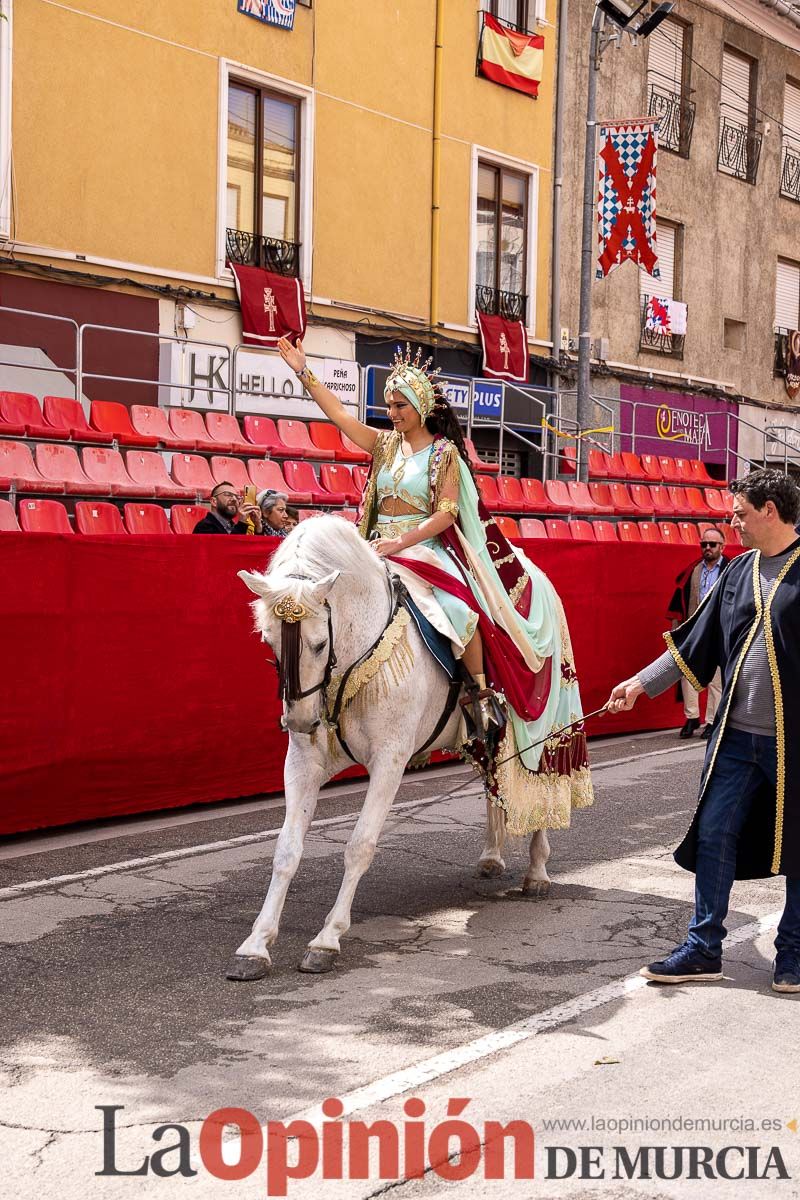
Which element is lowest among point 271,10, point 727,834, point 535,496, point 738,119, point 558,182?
point 727,834

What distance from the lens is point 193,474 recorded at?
14.3 metres

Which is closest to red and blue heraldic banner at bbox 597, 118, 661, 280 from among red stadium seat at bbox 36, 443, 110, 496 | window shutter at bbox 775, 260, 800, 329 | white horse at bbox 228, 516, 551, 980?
red stadium seat at bbox 36, 443, 110, 496

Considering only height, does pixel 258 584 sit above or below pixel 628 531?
below

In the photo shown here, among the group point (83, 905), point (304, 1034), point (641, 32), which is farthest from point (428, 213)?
point (304, 1034)

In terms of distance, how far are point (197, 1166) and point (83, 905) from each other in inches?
123

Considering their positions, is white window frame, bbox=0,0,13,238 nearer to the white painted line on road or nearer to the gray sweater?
the gray sweater

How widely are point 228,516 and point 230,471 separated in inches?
122

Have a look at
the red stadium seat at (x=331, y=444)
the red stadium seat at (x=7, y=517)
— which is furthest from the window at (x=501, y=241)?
the red stadium seat at (x=7, y=517)

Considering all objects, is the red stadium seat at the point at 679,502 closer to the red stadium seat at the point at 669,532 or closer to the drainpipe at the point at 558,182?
the red stadium seat at the point at 669,532

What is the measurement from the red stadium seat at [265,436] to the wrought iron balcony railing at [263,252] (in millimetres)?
3195

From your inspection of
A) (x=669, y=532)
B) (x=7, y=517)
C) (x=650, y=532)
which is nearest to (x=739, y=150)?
(x=669, y=532)

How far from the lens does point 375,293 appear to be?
2091cm

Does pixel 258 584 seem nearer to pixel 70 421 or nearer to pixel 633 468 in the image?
pixel 70 421

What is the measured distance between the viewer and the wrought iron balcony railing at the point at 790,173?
31977 millimetres
